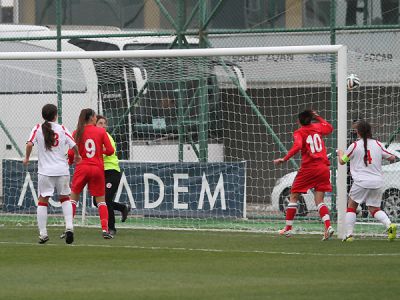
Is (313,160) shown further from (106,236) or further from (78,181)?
(78,181)

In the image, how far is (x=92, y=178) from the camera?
17.5 meters

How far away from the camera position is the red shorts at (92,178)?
57.2 ft

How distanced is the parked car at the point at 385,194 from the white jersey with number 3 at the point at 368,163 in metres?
3.37

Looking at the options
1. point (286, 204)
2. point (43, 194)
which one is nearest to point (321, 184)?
point (286, 204)

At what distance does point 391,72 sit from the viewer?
21703 millimetres

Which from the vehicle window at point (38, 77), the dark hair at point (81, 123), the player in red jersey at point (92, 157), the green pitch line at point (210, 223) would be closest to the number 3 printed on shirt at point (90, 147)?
the player in red jersey at point (92, 157)

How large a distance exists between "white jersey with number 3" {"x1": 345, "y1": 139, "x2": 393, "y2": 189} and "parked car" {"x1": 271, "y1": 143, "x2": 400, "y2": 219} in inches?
133

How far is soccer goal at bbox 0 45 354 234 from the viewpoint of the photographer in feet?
69.9

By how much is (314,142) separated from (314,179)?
21.9 inches

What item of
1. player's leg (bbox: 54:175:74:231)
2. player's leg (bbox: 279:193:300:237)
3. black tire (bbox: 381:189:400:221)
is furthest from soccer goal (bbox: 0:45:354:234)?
player's leg (bbox: 54:175:74:231)

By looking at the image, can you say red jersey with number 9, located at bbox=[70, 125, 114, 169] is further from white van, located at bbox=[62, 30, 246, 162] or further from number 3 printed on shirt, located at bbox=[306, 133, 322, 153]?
white van, located at bbox=[62, 30, 246, 162]

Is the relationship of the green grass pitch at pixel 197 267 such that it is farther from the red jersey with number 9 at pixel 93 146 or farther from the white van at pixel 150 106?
the white van at pixel 150 106

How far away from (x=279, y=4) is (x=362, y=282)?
1295cm

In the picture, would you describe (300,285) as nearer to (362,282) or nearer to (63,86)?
(362,282)
